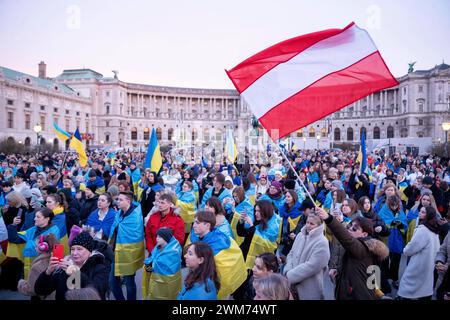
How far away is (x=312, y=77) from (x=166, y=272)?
3.35m

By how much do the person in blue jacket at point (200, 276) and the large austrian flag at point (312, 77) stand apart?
6.96 feet

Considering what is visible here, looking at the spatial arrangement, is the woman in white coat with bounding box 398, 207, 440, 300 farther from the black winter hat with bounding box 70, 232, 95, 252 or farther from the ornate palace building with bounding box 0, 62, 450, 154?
the ornate palace building with bounding box 0, 62, 450, 154

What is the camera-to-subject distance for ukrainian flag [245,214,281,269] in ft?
15.9

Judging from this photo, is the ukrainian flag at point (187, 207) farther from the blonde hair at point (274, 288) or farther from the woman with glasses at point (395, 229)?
the blonde hair at point (274, 288)

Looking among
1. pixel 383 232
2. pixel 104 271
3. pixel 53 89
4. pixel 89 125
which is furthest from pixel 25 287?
pixel 89 125

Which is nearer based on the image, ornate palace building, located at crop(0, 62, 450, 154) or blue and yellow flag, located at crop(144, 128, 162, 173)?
blue and yellow flag, located at crop(144, 128, 162, 173)

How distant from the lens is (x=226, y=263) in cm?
399

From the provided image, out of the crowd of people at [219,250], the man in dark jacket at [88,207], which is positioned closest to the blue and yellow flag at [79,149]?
the crowd of people at [219,250]

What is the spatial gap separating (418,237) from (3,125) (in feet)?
160

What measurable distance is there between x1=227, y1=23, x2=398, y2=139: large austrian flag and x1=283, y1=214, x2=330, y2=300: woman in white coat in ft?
5.00

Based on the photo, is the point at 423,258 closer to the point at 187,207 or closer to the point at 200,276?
the point at 200,276

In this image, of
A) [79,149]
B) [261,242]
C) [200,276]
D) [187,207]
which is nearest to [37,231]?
[200,276]

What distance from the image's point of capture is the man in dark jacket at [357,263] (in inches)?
135

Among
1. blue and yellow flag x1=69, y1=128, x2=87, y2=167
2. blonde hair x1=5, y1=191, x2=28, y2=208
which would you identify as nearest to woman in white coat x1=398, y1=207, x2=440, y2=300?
blonde hair x1=5, y1=191, x2=28, y2=208
